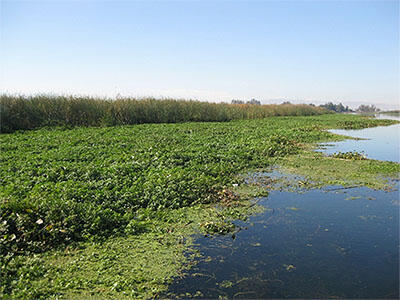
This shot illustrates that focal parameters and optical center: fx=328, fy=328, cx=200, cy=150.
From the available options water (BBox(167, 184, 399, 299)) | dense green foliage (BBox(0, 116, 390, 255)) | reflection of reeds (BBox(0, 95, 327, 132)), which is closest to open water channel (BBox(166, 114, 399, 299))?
water (BBox(167, 184, 399, 299))

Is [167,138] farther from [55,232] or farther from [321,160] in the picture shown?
[55,232]

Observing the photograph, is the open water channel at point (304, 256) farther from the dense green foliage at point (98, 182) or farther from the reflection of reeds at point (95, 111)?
the reflection of reeds at point (95, 111)

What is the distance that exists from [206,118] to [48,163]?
1868cm

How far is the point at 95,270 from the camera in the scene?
377cm

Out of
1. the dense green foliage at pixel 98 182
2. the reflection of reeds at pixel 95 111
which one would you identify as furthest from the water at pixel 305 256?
the reflection of reeds at pixel 95 111

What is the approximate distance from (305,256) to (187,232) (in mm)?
1682

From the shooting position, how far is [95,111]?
19734mm

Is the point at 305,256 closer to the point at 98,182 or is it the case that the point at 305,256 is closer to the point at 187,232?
the point at 187,232

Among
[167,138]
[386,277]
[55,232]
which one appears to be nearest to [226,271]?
[386,277]

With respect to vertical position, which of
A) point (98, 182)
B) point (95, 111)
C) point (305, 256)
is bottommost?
point (305, 256)

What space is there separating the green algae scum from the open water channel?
0.02m

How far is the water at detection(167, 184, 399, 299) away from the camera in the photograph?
3.47m

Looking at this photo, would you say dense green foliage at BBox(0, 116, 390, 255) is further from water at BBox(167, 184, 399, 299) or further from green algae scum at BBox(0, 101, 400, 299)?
water at BBox(167, 184, 399, 299)

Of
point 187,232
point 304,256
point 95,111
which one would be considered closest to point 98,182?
point 187,232
